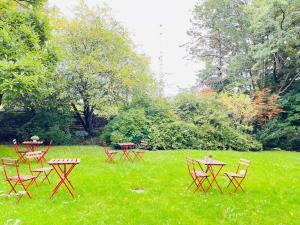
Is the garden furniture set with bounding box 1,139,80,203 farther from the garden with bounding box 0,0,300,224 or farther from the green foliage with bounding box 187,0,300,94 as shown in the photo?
the green foliage with bounding box 187,0,300,94

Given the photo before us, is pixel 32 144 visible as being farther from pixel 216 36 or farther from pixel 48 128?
pixel 216 36

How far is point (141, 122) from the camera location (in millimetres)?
14281

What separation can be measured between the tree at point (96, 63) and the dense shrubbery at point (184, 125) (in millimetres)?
1426

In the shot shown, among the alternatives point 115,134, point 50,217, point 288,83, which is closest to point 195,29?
point 288,83

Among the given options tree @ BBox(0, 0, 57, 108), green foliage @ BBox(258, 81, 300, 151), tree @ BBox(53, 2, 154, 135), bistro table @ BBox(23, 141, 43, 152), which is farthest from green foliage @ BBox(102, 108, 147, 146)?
green foliage @ BBox(258, 81, 300, 151)

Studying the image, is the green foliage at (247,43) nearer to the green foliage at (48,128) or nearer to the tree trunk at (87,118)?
the tree trunk at (87,118)

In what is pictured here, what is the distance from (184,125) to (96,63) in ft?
20.1

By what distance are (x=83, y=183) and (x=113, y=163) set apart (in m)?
2.64

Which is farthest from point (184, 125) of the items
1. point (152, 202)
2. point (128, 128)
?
point (152, 202)

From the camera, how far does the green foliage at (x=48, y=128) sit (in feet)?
47.5

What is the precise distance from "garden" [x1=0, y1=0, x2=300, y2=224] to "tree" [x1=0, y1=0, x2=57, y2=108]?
0.06m

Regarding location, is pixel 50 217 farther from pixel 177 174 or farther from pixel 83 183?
pixel 177 174

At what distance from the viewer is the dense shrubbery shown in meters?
13.9

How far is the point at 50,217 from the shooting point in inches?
182
